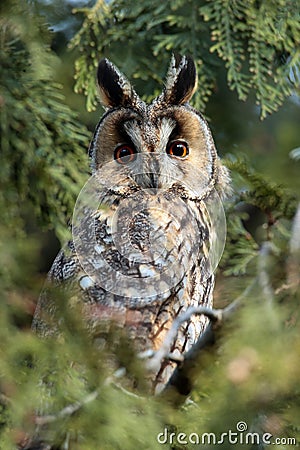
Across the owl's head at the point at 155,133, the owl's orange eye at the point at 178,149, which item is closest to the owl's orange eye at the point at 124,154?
the owl's head at the point at 155,133

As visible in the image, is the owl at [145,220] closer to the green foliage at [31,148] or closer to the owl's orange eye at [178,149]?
the owl's orange eye at [178,149]

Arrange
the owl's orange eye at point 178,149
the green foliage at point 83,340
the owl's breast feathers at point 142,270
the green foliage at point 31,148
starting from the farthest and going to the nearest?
1. the owl's orange eye at point 178,149
2. the owl's breast feathers at point 142,270
3. the green foliage at point 31,148
4. the green foliage at point 83,340

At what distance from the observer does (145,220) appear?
1.91 metres

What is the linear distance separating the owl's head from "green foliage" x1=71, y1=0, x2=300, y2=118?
27 centimetres

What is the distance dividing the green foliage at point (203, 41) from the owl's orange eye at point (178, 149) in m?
0.30

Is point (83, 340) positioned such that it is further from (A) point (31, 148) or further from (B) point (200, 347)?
(A) point (31, 148)

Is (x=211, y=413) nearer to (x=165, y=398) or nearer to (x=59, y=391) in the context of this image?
(x=165, y=398)

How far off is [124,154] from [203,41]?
71cm

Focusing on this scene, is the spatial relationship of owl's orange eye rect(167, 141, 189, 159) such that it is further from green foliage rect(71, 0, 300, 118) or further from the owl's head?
green foliage rect(71, 0, 300, 118)

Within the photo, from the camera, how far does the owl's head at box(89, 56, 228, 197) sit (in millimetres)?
1832

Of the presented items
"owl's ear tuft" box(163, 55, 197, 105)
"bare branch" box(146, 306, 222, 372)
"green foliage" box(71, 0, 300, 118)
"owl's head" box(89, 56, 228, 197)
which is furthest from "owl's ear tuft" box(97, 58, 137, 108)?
"bare branch" box(146, 306, 222, 372)

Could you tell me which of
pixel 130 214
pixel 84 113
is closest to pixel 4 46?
pixel 130 214

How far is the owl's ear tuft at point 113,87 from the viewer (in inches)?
73.6

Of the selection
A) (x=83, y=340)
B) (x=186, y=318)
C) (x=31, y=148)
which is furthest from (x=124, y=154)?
(x=83, y=340)
